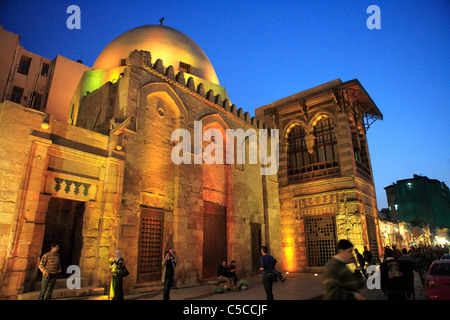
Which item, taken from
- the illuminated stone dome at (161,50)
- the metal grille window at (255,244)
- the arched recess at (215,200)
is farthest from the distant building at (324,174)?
the illuminated stone dome at (161,50)

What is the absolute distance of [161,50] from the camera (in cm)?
1486

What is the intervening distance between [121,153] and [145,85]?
10.4ft

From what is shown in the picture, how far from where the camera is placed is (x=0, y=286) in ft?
22.0

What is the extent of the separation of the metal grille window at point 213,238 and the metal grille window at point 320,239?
7124 millimetres

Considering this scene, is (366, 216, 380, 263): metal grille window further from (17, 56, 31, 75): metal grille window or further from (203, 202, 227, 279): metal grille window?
(17, 56, 31, 75): metal grille window

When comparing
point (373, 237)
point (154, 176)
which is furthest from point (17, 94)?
point (373, 237)

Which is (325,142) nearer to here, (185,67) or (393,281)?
(185,67)

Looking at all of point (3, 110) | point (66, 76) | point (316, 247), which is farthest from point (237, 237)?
point (66, 76)

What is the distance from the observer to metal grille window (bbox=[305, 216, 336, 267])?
16766mm

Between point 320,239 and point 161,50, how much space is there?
14641 mm

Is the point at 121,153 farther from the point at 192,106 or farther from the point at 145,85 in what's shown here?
the point at 192,106

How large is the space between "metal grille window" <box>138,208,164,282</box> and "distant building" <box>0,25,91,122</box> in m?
11.6

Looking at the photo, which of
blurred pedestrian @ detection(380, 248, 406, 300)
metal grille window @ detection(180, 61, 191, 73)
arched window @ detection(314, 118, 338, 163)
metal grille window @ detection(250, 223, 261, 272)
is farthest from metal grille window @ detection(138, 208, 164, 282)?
arched window @ detection(314, 118, 338, 163)
